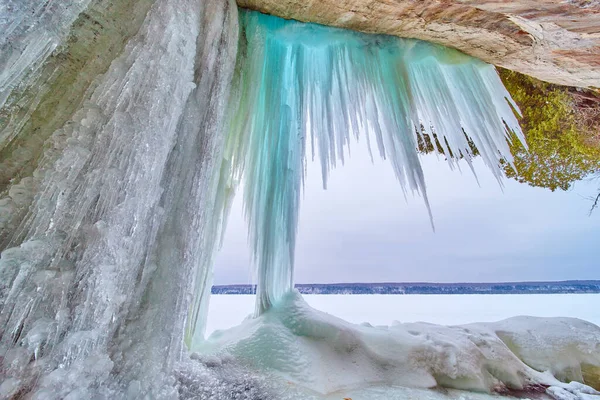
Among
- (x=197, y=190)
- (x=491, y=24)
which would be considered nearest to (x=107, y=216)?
(x=197, y=190)

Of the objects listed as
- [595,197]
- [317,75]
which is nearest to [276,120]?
[317,75]

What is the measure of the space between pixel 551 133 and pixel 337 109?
3785 millimetres

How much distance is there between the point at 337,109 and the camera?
7.91 feet

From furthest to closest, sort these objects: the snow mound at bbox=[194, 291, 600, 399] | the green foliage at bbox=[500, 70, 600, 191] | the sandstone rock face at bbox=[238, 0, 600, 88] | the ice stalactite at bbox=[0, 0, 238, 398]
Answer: the green foliage at bbox=[500, 70, 600, 191] < the snow mound at bbox=[194, 291, 600, 399] < the sandstone rock face at bbox=[238, 0, 600, 88] < the ice stalactite at bbox=[0, 0, 238, 398]

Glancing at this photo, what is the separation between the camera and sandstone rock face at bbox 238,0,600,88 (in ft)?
5.45

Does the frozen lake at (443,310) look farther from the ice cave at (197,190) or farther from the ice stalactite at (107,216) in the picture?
the ice stalactite at (107,216)

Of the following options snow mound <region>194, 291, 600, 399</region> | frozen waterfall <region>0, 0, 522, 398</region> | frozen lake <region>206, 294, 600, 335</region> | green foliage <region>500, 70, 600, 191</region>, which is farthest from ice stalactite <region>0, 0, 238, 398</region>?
green foliage <region>500, 70, 600, 191</region>

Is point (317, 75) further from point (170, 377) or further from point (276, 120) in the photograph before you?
point (170, 377)

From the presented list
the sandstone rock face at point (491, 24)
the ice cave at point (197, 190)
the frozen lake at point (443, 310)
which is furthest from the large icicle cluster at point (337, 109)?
the frozen lake at point (443, 310)

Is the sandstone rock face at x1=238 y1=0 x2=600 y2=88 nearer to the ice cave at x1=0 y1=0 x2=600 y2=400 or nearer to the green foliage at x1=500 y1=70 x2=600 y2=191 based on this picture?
the ice cave at x1=0 y1=0 x2=600 y2=400

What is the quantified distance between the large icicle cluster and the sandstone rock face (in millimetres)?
134

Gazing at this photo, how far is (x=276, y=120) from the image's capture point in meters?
2.44

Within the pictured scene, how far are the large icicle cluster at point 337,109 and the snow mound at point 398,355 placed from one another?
403 mm

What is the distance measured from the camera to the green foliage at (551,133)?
13.6 feet
